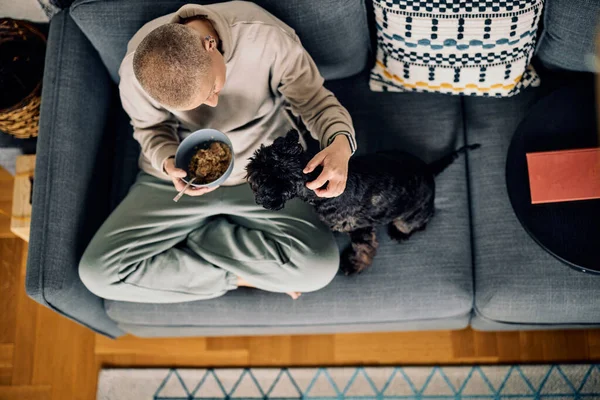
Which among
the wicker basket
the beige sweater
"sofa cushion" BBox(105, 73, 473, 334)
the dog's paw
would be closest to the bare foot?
"sofa cushion" BBox(105, 73, 473, 334)

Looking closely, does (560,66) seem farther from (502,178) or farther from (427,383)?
(427,383)

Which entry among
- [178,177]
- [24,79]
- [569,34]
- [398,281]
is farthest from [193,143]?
[569,34]

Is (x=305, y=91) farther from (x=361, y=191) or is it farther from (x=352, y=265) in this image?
(x=352, y=265)

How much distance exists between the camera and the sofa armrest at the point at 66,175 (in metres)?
1.42

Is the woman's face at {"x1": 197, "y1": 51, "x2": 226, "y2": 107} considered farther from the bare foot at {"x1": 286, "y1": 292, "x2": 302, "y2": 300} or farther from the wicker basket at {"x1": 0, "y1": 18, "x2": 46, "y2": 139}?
the wicker basket at {"x1": 0, "y1": 18, "x2": 46, "y2": 139}

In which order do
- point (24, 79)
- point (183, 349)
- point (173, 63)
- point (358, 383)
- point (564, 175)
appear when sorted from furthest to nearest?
point (183, 349) < point (358, 383) < point (24, 79) < point (564, 175) < point (173, 63)

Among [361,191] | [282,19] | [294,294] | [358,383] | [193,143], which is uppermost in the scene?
[282,19]

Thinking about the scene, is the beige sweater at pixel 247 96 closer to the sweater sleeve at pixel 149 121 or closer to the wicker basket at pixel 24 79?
the sweater sleeve at pixel 149 121

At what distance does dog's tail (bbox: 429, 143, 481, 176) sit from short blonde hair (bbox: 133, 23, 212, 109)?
0.84m

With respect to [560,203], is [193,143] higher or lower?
higher

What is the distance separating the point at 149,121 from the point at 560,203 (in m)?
A: 1.25

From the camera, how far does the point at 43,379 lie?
201cm

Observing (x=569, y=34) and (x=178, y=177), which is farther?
(x=569, y=34)

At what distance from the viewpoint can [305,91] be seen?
1.36 m
